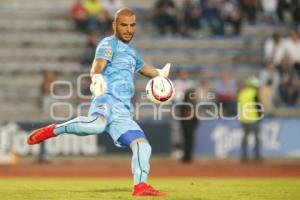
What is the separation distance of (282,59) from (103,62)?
1625 cm

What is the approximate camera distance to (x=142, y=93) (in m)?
25.7

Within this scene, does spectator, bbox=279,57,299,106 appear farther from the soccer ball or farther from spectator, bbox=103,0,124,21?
the soccer ball

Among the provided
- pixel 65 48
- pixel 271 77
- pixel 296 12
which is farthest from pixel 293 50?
pixel 65 48

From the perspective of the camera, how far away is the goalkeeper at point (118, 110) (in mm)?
11211

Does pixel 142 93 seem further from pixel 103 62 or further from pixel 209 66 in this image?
pixel 103 62

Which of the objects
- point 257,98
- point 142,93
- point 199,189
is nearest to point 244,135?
point 257,98

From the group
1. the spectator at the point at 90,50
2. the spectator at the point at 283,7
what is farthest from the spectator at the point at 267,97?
the spectator at the point at 90,50

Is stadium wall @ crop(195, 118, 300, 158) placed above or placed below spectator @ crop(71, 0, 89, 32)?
below

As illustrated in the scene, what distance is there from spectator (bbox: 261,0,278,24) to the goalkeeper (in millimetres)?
18825

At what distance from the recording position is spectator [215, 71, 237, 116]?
83.3 ft

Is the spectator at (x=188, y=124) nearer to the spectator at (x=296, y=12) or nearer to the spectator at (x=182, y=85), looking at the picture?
the spectator at (x=182, y=85)

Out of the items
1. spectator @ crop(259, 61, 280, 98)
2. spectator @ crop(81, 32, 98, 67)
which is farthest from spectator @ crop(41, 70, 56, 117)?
spectator @ crop(259, 61, 280, 98)

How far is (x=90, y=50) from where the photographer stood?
28234 mm

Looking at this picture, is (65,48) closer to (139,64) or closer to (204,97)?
(204,97)
